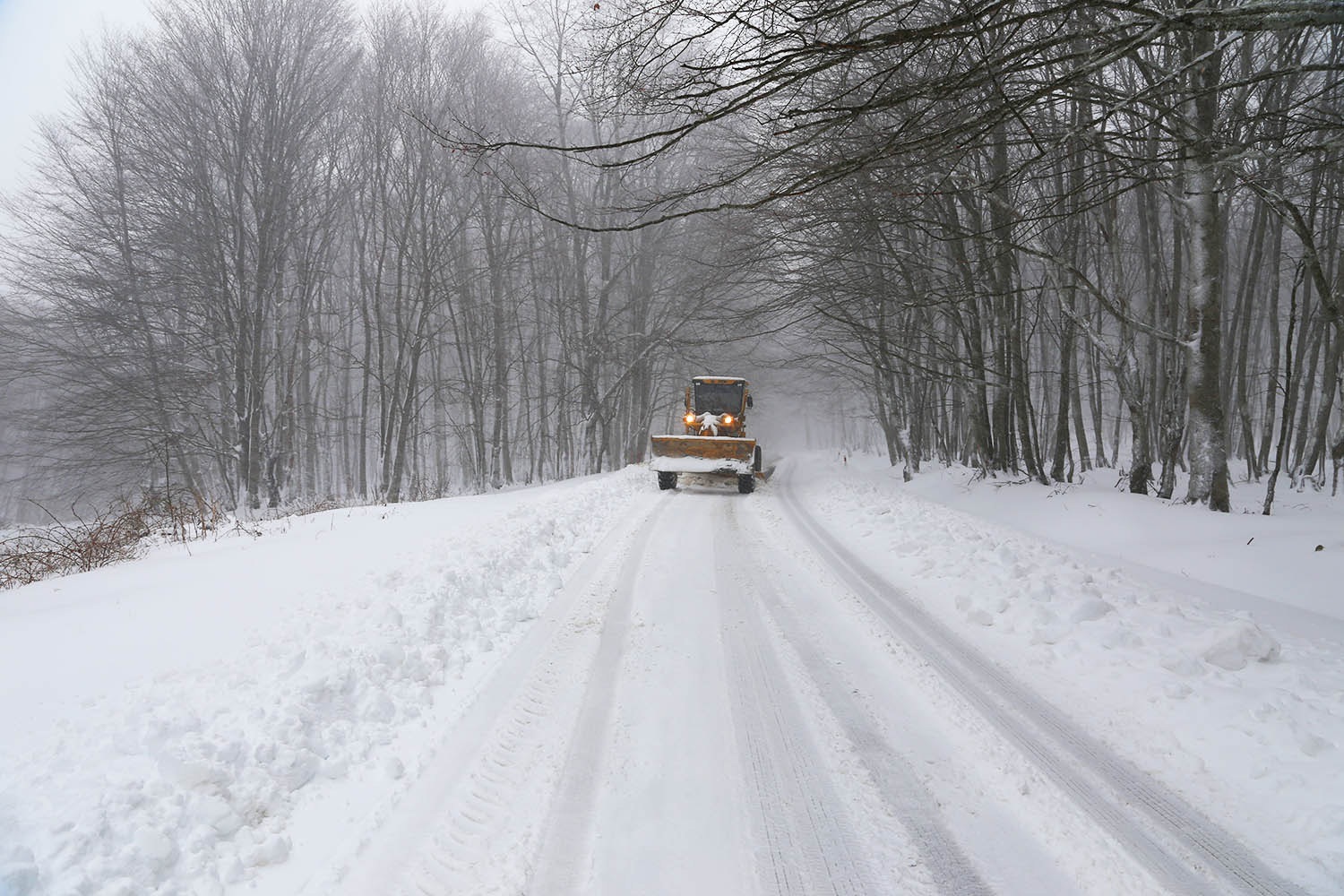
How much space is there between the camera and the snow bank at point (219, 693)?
244 centimetres

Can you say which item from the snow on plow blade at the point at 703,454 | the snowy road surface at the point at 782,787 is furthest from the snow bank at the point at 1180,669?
the snow on plow blade at the point at 703,454

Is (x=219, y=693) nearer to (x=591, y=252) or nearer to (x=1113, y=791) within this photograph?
(x=1113, y=791)

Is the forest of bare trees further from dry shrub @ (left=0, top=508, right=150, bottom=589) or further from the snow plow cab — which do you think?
dry shrub @ (left=0, top=508, right=150, bottom=589)

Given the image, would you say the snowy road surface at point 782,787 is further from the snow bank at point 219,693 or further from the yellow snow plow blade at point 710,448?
the yellow snow plow blade at point 710,448

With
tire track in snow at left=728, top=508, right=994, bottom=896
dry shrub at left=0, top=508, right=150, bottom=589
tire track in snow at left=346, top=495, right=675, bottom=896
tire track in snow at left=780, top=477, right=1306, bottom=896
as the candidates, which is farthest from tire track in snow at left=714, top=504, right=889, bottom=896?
dry shrub at left=0, top=508, right=150, bottom=589

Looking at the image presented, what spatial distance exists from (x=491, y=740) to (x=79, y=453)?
20.0m

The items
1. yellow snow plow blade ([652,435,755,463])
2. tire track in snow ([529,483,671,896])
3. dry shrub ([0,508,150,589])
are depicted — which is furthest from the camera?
yellow snow plow blade ([652,435,755,463])

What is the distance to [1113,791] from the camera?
2.93 meters

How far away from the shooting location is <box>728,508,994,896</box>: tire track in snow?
7.82ft

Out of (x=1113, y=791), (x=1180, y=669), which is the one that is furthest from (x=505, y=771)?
(x=1180, y=669)

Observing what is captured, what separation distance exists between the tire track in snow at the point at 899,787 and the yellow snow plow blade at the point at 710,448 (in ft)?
33.9

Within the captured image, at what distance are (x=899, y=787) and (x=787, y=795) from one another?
522mm

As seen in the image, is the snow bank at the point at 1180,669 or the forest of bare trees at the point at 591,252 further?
the forest of bare trees at the point at 591,252

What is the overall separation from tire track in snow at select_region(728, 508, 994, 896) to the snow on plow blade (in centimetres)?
1019
